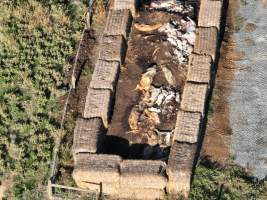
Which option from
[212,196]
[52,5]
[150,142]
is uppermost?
[52,5]

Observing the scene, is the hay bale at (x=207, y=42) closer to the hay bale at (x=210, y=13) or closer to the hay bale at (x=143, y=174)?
the hay bale at (x=210, y=13)

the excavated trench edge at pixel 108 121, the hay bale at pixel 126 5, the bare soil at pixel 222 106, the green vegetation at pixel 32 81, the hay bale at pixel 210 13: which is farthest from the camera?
the hay bale at pixel 126 5

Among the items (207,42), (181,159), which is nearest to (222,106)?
(207,42)

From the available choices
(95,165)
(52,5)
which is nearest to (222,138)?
(95,165)

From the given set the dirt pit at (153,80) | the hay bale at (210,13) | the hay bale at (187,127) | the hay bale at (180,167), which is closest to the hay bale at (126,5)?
the dirt pit at (153,80)

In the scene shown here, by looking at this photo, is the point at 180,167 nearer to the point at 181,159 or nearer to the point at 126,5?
the point at 181,159

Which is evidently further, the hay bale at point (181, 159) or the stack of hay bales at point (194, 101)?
the stack of hay bales at point (194, 101)

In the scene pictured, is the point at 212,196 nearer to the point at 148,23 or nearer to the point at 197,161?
the point at 197,161
